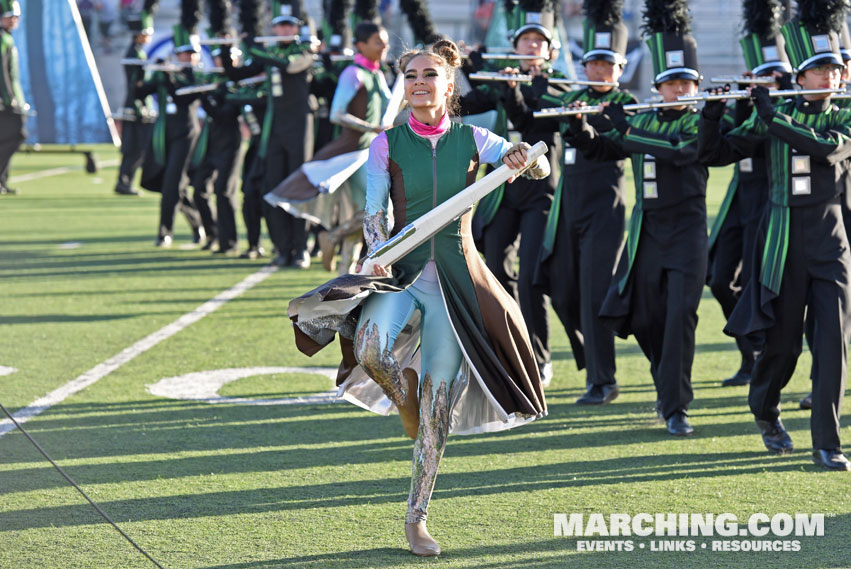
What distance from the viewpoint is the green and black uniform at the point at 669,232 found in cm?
666

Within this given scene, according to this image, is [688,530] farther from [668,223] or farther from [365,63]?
[365,63]

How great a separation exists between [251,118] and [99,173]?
13.9 m

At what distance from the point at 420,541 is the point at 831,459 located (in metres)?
2.26

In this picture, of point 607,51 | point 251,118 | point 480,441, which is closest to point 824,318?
point 480,441

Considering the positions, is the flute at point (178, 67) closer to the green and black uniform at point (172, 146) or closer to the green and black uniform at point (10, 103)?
the green and black uniform at point (172, 146)

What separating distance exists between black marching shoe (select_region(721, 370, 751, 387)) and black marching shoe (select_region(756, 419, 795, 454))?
1.59 metres

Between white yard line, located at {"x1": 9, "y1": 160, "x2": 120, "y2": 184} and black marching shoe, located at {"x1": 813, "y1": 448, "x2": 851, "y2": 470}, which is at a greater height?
black marching shoe, located at {"x1": 813, "y1": 448, "x2": 851, "y2": 470}

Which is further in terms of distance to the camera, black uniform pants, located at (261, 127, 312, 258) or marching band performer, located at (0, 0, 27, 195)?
marching band performer, located at (0, 0, 27, 195)

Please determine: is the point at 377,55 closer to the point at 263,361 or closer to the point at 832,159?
the point at 263,361

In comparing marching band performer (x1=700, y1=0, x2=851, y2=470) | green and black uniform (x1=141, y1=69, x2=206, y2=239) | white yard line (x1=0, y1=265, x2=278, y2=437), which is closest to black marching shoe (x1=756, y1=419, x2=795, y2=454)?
marching band performer (x1=700, y1=0, x2=851, y2=470)

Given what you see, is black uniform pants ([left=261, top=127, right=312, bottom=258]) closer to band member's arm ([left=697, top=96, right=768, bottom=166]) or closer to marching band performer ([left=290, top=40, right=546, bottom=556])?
band member's arm ([left=697, top=96, right=768, bottom=166])

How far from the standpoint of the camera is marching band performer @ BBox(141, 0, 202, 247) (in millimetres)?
14703

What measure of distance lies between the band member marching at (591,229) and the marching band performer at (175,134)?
770 centimetres

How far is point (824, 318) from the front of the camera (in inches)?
238
